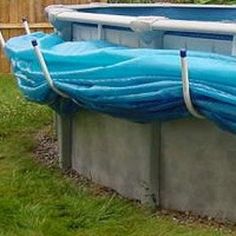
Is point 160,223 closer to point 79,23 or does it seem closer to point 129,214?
point 129,214

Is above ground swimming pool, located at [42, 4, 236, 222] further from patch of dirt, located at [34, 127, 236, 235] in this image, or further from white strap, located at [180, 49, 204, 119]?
white strap, located at [180, 49, 204, 119]

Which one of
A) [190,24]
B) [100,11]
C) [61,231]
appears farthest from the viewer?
[100,11]

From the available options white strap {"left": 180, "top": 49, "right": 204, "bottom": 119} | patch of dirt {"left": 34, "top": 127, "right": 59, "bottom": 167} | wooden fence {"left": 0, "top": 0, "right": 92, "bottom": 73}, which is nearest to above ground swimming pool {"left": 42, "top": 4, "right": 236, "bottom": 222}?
white strap {"left": 180, "top": 49, "right": 204, "bottom": 119}

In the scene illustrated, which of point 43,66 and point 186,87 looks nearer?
point 186,87

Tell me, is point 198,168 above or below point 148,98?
below

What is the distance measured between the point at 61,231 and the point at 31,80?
3.63ft

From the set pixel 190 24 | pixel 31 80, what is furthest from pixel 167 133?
pixel 31 80

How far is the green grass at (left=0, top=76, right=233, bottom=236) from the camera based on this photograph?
3.95 metres

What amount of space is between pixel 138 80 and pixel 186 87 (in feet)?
1.06

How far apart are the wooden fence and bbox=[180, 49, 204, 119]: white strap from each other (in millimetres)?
6287

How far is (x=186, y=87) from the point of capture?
11.4ft

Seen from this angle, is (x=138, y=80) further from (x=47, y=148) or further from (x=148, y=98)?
(x=47, y=148)

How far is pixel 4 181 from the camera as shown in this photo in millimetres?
4926

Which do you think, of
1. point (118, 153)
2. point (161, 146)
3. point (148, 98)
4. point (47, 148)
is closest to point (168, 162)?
point (161, 146)
